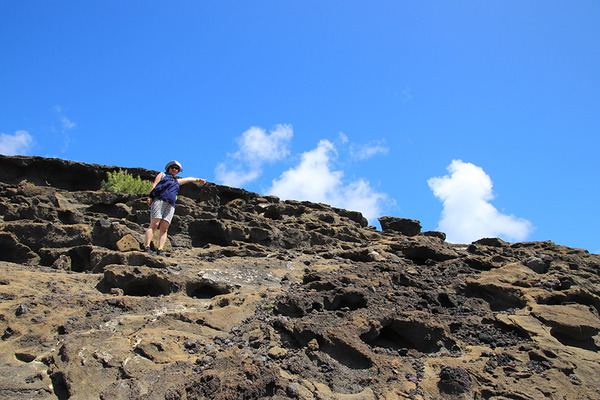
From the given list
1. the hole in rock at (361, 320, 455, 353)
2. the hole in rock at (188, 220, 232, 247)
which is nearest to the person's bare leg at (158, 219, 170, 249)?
the hole in rock at (188, 220, 232, 247)

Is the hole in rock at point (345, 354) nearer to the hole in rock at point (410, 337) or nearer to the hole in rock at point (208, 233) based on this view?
the hole in rock at point (410, 337)

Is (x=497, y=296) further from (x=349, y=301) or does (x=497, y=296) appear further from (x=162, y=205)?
(x=162, y=205)

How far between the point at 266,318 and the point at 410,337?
→ 187cm

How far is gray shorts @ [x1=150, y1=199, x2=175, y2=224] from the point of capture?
808 cm

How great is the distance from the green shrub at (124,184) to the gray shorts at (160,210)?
5.63 meters

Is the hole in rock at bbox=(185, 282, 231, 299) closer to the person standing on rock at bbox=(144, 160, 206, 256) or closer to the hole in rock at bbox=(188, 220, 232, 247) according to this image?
the person standing on rock at bbox=(144, 160, 206, 256)

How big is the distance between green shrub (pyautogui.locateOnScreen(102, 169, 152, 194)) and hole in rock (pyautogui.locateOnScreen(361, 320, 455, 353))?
9957 millimetres

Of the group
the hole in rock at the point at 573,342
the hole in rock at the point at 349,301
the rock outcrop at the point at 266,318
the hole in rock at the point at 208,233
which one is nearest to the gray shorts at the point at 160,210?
the rock outcrop at the point at 266,318

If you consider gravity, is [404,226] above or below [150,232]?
above

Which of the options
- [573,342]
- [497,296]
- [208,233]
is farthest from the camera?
[208,233]

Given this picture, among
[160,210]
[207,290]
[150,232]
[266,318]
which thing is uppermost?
[160,210]

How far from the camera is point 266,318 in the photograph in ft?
18.5

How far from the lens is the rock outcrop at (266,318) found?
163 inches

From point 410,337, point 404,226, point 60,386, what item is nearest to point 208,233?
point 410,337
